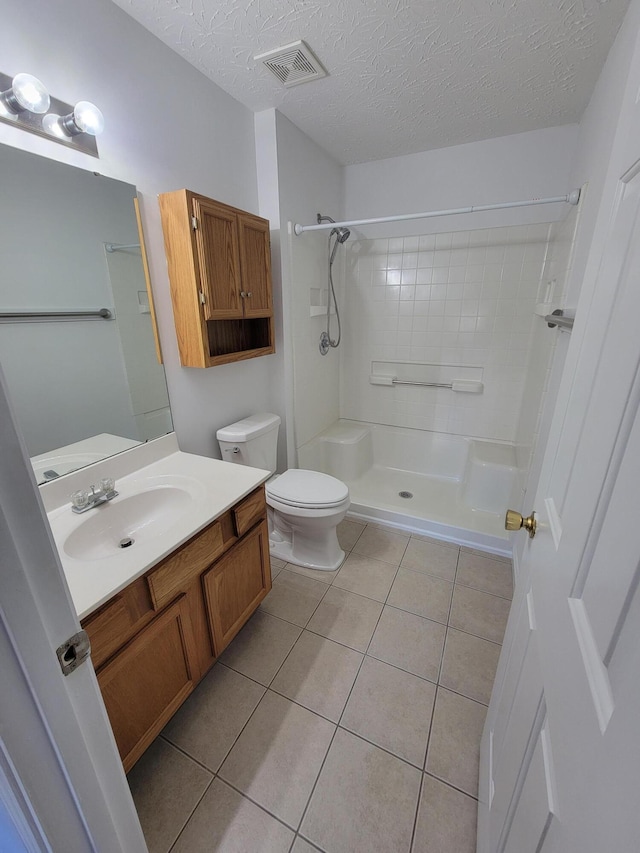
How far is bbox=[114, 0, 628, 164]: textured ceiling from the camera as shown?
1.20 metres

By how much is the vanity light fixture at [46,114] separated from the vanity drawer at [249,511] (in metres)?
1.30

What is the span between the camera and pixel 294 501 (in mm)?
1777

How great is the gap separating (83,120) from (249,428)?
4.29 ft

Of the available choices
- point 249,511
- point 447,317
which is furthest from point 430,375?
point 249,511

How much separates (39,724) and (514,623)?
3.26 feet

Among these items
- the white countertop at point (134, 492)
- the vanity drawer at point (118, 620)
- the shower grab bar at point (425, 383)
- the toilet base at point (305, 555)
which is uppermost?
the shower grab bar at point (425, 383)

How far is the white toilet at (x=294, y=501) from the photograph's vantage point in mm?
1784

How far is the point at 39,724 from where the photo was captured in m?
0.45

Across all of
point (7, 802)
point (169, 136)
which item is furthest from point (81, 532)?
point (169, 136)

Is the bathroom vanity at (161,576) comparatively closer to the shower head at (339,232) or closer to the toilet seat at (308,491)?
the toilet seat at (308,491)

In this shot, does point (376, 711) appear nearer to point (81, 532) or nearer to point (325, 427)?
point (81, 532)

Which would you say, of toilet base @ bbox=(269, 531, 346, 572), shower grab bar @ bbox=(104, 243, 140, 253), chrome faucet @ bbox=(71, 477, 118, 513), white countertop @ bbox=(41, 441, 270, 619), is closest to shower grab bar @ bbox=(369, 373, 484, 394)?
toilet base @ bbox=(269, 531, 346, 572)

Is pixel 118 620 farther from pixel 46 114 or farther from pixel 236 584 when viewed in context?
pixel 46 114

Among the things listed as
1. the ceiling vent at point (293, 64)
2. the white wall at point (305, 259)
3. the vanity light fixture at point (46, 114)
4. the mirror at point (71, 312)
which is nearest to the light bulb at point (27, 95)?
the vanity light fixture at point (46, 114)
